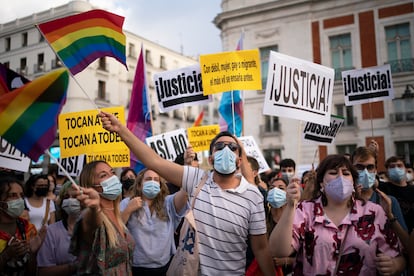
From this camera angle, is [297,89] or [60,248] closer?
[60,248]

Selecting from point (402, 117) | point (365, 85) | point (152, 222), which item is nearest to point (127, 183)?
point (152, 222)

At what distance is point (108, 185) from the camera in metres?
2.95

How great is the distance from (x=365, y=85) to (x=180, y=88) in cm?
346

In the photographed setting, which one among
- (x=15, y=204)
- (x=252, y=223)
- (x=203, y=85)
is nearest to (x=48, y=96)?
(x=15, y=204)

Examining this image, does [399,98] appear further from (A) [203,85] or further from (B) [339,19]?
(A) [203,85]

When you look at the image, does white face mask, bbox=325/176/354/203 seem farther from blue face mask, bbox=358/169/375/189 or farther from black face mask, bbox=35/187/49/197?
black face mask, bbox=35/187/49/197

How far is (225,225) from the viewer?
2709 millimetres

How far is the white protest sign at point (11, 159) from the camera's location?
5.22 metres

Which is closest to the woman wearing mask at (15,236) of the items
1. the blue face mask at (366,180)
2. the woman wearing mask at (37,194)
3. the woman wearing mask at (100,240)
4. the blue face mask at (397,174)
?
the woman wearing mask at (100,240)

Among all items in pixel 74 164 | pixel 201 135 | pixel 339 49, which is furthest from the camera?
pixel 339 49

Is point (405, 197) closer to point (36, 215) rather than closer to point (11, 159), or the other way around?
point (36, 215)

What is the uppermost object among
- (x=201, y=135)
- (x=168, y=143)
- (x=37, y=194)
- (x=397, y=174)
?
(x=201, y=135)

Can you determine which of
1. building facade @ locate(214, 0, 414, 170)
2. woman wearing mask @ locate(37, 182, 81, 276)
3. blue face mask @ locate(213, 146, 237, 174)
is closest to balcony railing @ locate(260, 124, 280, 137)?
building facade @ locate(214, 0, 414, 170)

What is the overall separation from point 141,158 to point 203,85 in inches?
158
